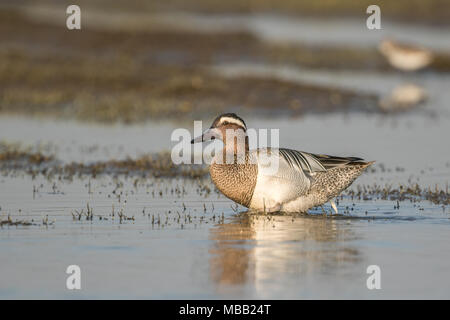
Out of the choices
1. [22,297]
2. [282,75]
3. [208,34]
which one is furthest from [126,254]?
[208,34]

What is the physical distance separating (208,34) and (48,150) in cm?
1494

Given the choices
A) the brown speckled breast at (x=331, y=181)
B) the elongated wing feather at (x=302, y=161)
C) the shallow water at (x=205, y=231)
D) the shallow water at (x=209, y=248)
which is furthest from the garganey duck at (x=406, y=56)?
the elongated wing feather at (x=302, y=161)

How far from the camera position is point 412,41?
2825 centimetres

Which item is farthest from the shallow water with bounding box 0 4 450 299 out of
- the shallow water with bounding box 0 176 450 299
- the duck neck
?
the duck neck

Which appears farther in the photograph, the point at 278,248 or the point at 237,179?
the point at 237,179

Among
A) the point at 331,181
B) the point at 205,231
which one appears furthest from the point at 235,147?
the point at 205,231

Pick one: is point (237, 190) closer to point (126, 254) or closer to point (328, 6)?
point (126, 254)

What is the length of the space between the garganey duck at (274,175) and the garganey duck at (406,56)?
13.6 metres

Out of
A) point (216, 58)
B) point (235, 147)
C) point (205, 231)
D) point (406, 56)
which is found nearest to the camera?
point (205, 231)

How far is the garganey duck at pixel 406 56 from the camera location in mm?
23250

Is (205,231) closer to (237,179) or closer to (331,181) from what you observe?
(237,179)

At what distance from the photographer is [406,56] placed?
23312 mm

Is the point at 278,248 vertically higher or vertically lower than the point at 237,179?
lower

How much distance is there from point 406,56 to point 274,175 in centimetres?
1436
